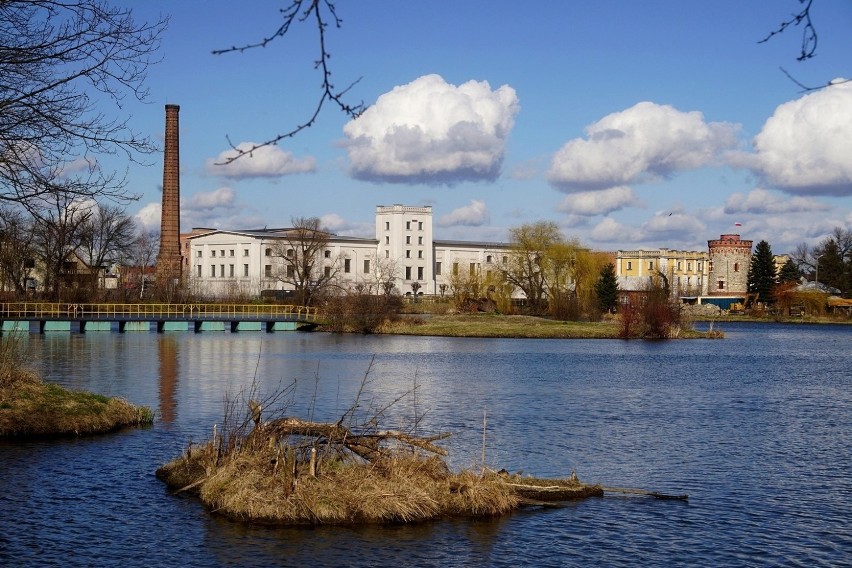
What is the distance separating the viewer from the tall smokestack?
296 ft

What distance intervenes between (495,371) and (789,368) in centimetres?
1387

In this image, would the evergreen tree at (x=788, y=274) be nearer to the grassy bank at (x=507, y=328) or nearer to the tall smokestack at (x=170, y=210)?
the grassy bank at (x=507, y=328)

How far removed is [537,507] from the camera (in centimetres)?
1612

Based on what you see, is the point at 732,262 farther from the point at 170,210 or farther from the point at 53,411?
the point at 53,411

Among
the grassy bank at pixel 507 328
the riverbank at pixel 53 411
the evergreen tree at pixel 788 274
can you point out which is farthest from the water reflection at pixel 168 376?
the evergreen tree at pixel 788 274

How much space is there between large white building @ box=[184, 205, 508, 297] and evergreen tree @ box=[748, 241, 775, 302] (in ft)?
98.6

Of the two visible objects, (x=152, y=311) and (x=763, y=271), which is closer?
(x=152, y=311)

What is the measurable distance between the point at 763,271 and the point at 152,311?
6733 centimetres

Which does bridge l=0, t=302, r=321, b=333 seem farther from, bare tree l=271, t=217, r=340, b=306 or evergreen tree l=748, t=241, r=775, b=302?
evergreen tree l=748, t=241, r=775, b=302

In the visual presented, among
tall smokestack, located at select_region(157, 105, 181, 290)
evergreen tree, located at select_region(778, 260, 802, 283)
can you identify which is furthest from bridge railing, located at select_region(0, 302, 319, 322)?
evergreen tree, located at select_region(778, 260, 802, 283)

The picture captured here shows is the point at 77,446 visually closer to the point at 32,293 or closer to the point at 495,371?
the point at 495,371

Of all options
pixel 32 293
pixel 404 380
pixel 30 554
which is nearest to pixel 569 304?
pixel 32 293

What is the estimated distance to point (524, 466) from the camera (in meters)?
19.1

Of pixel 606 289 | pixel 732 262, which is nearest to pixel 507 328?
pixel 606 289
